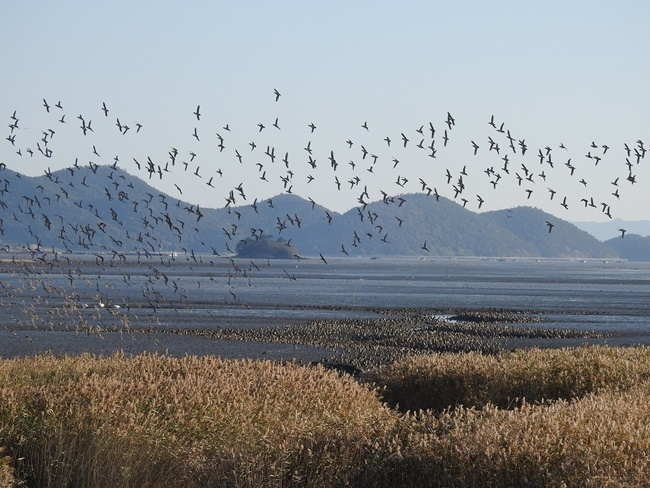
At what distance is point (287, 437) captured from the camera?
15.4m

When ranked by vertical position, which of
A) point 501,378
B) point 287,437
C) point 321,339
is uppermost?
point 287,437

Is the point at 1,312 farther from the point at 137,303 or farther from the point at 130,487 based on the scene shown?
the point at 130,487

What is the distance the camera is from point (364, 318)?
271ft

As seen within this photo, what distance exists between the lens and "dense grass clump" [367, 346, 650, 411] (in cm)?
2409

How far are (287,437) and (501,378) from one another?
10.9 m

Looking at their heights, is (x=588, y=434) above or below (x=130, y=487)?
above

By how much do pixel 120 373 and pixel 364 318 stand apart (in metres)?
61.5

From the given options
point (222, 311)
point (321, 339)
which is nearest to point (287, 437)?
point (321, 339)

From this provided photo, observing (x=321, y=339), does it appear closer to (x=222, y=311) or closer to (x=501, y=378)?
(x=222, y=311)

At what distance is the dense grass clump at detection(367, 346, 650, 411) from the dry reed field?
104 inches

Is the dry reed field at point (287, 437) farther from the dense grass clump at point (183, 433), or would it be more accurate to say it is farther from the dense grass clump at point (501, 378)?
the dense grass clump at point (501, 378)

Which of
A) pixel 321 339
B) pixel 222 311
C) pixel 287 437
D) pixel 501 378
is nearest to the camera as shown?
pixel 287 437

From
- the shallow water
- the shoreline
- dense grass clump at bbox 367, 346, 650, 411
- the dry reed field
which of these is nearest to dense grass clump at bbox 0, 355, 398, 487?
the dry reed field

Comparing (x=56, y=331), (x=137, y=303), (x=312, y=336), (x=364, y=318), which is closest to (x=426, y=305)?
(x=364, y=318)
